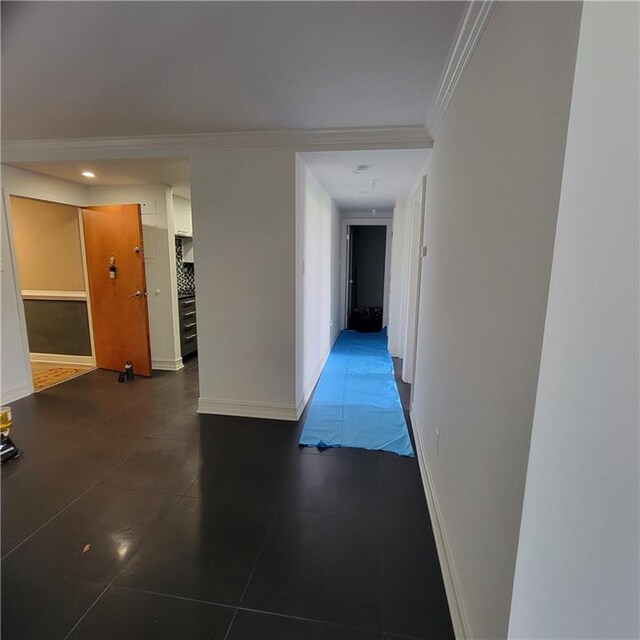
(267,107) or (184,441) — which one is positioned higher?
(267,107)

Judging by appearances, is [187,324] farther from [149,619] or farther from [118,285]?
[149,619]

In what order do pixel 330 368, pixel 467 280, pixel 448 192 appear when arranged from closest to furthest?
pixel 467 280 < pixel 448 192 < pixel 330 368

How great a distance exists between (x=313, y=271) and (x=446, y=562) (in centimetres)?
283

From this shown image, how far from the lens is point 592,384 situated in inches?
32.1

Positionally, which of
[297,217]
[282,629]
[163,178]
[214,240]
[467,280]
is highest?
[163,178]

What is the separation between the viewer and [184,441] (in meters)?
2.73

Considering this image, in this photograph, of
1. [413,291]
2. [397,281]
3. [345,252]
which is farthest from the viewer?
[345,252]

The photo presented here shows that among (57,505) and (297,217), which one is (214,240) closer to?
(297,217)

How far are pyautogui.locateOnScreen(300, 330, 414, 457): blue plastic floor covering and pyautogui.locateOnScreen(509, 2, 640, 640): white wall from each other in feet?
5.43

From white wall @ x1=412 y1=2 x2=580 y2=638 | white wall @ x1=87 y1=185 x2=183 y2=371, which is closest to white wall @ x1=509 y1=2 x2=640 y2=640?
white wall @ x1=412 y1=2 x2=580 y2=638

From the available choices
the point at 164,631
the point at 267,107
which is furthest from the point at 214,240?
the point at 164,631

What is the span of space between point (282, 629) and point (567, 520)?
116cm

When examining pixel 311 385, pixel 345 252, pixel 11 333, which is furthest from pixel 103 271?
pixel 345 252

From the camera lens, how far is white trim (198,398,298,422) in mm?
3090
